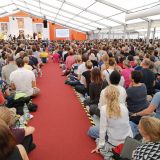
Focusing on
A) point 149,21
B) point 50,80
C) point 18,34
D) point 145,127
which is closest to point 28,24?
point 18,34

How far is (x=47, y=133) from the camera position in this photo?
419 cm

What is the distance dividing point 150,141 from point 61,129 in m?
2.47

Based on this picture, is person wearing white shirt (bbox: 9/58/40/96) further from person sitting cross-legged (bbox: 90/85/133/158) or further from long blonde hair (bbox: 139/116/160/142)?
long blonde hair (bbox: 139/116/160/142)

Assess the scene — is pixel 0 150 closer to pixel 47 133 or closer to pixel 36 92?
pixel 47 133

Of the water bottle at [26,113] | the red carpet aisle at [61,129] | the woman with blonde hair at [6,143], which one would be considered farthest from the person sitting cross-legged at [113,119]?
the water bottle at [26,113]

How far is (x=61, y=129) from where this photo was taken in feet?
14.3

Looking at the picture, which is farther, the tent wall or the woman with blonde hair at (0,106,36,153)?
the tent wall

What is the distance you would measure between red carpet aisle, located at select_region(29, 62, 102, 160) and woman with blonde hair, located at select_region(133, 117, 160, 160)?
139 cm

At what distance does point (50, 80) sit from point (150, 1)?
534cm

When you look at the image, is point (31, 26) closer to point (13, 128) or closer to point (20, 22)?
point (20, 22)

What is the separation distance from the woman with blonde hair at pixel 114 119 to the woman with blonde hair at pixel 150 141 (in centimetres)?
91

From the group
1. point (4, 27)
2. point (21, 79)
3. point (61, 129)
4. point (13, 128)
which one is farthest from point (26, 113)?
point (4, 27)

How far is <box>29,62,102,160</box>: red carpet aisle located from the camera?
3506 mm

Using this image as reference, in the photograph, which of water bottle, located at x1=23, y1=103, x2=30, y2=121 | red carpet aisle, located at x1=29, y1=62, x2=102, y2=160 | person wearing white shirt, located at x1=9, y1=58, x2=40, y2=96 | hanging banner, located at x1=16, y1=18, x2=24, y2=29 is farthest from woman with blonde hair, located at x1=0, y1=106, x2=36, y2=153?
hanging banner, located at x1=16, y1=18, x2=24, y2=29
